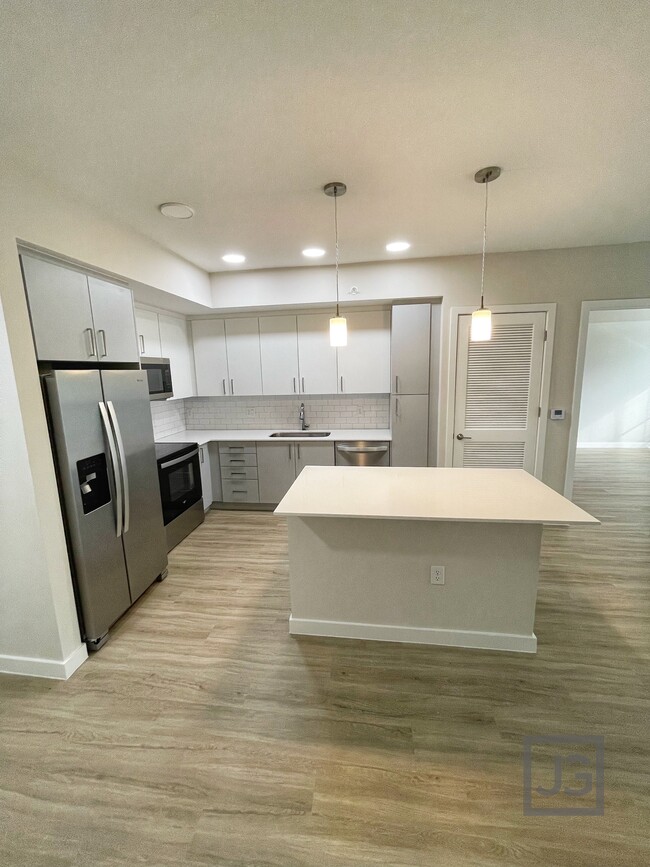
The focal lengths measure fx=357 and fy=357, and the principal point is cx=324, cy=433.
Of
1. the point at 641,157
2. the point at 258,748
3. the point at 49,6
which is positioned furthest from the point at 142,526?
the point at 641,157

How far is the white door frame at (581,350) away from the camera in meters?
3.17

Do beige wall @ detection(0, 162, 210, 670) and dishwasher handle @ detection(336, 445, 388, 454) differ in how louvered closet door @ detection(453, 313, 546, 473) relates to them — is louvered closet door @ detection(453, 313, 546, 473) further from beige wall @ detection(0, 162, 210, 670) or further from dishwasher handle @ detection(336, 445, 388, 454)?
beige wall @ detection(0, 162, 210, 670)

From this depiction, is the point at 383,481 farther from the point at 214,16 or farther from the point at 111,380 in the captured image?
the point at 214,16

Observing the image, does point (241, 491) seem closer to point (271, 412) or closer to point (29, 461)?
point (271, 412)

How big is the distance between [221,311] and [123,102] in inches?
106

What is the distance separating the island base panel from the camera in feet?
Answer: 6.45

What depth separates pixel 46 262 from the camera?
1.83 meters

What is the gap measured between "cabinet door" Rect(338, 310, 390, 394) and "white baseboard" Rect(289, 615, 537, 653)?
248 centimetres

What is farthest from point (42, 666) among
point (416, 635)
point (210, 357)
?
point (210, 357)

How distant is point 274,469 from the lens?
4020 millimetres

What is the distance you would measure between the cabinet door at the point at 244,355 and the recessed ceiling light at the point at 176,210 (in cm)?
176

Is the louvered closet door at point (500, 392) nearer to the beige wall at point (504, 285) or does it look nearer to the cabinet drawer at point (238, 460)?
the beige wall at point (504, 285)

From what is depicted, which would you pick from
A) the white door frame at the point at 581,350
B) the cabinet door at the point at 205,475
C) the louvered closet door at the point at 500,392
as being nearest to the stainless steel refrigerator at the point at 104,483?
the cabinet door at the point at 205,475

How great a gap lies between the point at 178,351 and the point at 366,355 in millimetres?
2082
